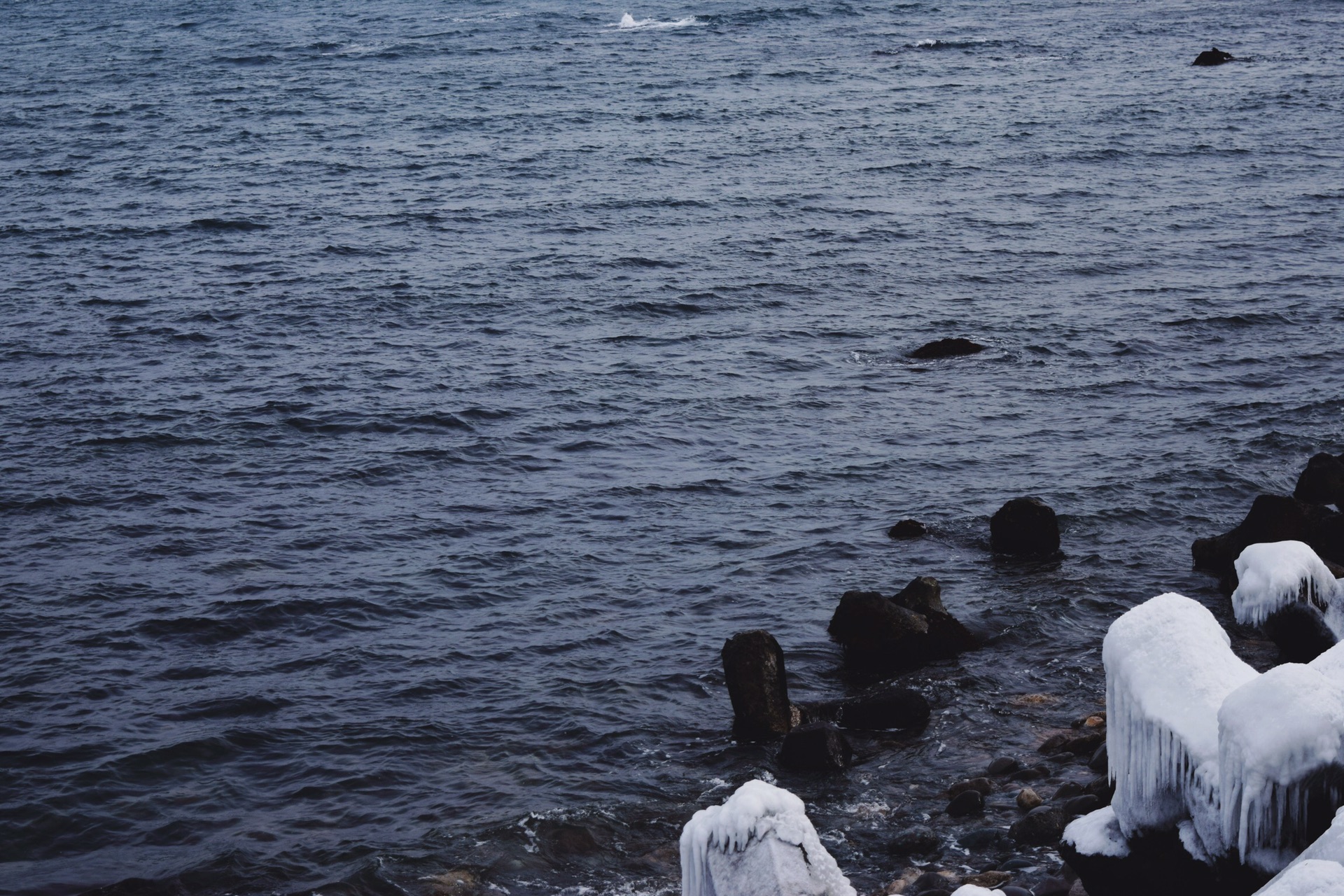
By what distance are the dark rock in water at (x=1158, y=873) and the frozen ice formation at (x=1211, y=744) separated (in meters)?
0.07

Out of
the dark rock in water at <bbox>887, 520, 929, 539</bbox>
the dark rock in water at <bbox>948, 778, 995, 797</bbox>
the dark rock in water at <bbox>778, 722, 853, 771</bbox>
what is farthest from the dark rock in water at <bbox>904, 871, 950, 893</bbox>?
the dark rock in water at <bbox>887, 520, 929, 539</bbox>

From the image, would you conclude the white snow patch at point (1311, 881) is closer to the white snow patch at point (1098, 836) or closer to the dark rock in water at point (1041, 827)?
the white snow patch at point (1098, 836)

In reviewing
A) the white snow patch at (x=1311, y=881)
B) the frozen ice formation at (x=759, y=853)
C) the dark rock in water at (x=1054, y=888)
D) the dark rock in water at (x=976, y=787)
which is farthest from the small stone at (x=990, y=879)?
the white snow patch at (x=1311, y=881)

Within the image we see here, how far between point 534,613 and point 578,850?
6.20 metres

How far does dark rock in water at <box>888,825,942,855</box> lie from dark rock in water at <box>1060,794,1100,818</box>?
4.56 feet

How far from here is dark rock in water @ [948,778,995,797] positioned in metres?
15.3

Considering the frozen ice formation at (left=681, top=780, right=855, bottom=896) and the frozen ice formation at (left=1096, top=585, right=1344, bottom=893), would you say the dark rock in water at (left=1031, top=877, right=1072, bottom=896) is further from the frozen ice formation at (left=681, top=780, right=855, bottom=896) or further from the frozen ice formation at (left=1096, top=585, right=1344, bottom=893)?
the frozen ice formation at (left=681, top=780, right=855, bottom=896)

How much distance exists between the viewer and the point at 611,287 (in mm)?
36906

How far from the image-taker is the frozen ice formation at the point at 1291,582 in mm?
16938

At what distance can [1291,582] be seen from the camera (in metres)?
17.1

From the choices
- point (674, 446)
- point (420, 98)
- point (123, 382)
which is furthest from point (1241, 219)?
point (420, 98)

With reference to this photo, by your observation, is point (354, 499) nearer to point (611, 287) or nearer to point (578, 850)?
point (578, 850)

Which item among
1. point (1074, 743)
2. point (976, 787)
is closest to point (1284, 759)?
point (976, 787)

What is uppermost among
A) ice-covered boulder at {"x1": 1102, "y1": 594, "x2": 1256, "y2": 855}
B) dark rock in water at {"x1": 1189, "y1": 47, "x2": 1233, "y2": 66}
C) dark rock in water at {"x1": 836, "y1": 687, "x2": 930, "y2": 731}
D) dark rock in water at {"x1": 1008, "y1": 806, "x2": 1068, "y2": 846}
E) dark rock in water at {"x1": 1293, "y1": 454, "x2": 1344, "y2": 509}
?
dark rock in water at {"x1": 1189, "y1": 47, "x2": 1233, "y2": 66}
